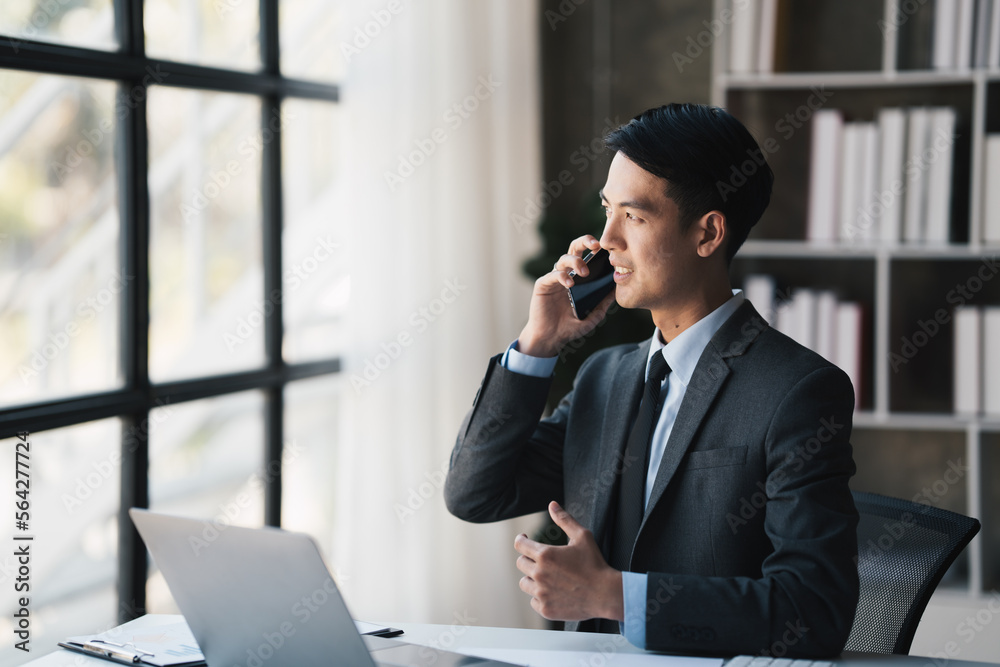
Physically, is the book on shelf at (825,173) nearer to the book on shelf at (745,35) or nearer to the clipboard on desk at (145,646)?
the book on shelf at (745,35)

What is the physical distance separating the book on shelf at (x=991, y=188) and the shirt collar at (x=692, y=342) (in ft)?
5.92

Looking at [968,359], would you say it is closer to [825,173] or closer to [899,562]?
[825,173]

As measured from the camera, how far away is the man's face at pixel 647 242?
160 cm

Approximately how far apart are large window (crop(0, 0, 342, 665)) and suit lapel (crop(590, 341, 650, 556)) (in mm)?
1220

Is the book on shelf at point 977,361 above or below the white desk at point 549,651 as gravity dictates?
above

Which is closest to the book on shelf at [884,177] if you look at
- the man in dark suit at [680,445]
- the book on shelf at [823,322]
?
the book on shelf at [823,322]

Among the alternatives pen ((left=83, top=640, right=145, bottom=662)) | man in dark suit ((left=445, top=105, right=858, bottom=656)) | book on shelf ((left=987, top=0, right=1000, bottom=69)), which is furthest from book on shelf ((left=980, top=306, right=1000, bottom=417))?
pen ((left=83, top=640, right=145, bottom=662))

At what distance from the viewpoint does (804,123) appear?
11.2 ft

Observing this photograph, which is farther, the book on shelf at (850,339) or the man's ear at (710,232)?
the book on shelf at (850,339)

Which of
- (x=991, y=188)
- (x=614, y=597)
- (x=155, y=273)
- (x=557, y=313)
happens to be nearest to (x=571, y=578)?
(x=614, y=597)

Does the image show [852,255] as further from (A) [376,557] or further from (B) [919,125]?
(A) [376,557]

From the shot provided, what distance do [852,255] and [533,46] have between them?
1.36 meters

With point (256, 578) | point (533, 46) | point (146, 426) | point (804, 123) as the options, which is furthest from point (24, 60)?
point (804, 123)

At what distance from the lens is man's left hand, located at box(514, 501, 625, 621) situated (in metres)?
1.32
